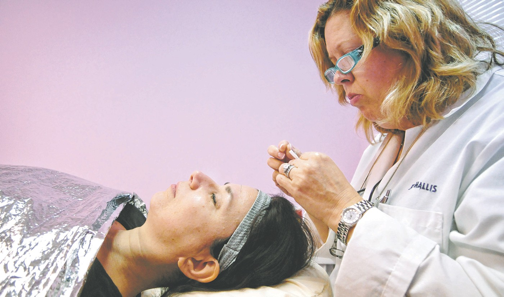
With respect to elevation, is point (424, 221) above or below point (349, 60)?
below

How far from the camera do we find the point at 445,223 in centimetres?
94

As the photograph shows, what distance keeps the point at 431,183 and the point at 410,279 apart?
1.02ft

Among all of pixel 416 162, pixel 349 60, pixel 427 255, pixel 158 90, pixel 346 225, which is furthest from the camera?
pixel 158 90

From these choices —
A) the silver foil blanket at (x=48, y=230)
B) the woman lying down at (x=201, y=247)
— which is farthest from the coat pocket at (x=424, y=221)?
the silver foil blanket at (x=48, y=230)

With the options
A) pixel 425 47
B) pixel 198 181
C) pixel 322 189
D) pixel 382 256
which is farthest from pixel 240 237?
pixel 425 47

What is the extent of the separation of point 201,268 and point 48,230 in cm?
53

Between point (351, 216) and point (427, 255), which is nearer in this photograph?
point (427, 255)

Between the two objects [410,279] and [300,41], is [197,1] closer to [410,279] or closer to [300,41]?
[300,41]

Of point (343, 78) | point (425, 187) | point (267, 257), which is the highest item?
point (343, 78)

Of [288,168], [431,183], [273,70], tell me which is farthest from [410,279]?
[273,70]

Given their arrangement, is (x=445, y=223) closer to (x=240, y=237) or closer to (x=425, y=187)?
(x=425, y=187)

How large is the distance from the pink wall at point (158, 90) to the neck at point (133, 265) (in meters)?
0.96

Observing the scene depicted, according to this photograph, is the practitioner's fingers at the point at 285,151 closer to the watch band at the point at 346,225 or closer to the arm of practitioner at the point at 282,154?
the arm of practitioner at the point at 282,154

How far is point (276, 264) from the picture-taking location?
4.01ft
